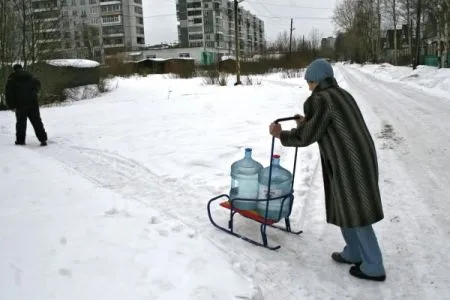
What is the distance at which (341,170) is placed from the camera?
11.0ft

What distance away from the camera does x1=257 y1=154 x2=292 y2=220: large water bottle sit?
419 cm

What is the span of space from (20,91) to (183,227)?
6.45m

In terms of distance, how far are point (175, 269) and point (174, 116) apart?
32.5 ft

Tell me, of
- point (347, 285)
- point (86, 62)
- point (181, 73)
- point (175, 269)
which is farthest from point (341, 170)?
point (181, 73)

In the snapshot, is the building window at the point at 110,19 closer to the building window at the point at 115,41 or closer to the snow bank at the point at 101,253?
the building window at the point at 115,41

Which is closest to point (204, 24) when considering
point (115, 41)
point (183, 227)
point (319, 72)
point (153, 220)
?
point (115, 41)

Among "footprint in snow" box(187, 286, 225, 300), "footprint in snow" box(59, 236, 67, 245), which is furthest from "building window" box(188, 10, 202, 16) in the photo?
"footprint in snow" box(187, 286, 225, 300)

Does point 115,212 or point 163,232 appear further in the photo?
point 115,212

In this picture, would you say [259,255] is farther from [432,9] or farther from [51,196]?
[432,9]

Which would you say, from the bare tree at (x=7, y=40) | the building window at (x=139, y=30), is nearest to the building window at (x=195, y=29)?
the building window at (x=139, y=30)

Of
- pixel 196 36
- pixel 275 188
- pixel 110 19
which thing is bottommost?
pixel 275 188

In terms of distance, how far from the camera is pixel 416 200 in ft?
17.4

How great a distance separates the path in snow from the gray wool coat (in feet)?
2.36

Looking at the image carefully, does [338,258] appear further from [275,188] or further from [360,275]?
[275,188]
